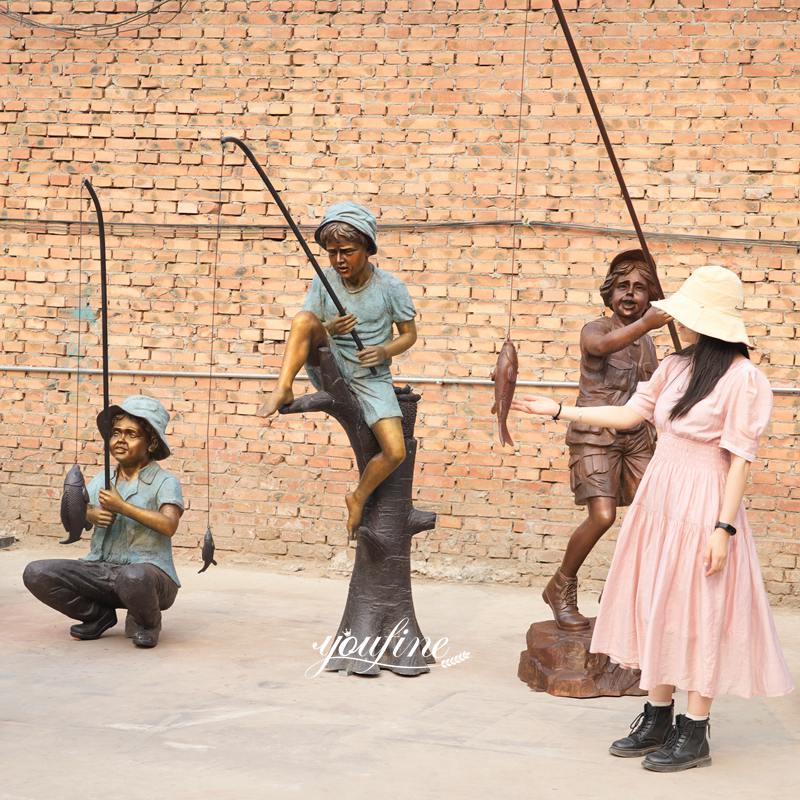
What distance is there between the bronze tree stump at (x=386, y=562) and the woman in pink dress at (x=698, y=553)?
1.59 meters

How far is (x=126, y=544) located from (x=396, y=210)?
3123 mm

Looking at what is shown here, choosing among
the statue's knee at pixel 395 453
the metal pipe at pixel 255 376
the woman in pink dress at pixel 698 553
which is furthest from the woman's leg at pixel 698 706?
the metal pipe at pixel 255 376

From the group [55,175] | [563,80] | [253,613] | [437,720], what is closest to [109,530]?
[253,613]

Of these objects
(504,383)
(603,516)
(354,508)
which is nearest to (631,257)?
(504,383)

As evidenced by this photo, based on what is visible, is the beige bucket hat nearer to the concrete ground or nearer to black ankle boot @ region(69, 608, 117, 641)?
the concrete ground

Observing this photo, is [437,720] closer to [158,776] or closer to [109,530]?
[158,776]

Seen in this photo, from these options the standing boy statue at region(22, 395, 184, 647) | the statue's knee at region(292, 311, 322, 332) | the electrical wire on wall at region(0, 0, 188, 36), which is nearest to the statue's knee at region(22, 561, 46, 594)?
the standing boy statue at region(22, 395, 184, 647)

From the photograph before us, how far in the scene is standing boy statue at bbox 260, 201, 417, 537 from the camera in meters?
6.21

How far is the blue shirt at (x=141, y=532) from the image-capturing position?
22.4 ft

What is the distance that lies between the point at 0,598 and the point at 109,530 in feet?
4.71

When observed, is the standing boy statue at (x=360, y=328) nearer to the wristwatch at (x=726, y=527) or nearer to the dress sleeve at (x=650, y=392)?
the dress sleeve at (x=650, y=392)

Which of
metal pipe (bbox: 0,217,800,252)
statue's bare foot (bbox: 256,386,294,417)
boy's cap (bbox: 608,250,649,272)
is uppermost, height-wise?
metal pipe (bbox: 0,217,800,252)

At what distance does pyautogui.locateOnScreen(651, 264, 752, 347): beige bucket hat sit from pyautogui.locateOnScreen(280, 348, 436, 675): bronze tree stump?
5.92 ft

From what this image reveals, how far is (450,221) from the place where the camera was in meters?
8.77
